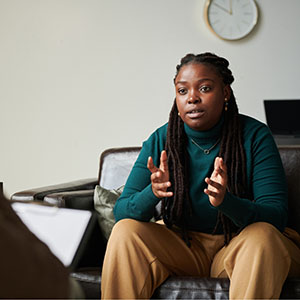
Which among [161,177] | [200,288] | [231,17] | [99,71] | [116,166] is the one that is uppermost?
[231,17]

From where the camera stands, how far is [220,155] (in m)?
1.79

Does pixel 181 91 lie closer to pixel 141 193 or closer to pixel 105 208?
pixel 141 193

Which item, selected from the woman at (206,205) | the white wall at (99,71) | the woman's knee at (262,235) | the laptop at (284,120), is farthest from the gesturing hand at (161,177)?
the white wall at (99,71)

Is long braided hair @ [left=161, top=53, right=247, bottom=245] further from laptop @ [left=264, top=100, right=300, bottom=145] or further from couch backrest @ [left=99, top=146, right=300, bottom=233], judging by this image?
laptop @ [left=264, top=100, right=300, bottom=145]

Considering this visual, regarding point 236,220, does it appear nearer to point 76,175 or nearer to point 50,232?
point 50,232

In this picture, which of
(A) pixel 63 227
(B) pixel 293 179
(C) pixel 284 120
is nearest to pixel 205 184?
(B) pixel 293 179

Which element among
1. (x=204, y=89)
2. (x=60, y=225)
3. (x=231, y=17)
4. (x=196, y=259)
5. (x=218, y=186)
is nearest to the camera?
(x=60, y=225)

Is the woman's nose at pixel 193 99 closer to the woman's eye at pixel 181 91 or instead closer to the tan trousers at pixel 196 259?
the woman's eye at pixel 181 91

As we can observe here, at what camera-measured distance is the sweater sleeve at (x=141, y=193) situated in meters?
1.64

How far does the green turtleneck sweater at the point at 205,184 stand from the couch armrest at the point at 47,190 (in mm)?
335

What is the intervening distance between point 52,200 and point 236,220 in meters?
0.71

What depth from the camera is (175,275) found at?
1.67m

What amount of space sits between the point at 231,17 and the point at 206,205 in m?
2.42

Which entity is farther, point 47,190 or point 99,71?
point 99,71
